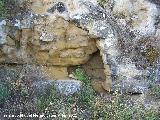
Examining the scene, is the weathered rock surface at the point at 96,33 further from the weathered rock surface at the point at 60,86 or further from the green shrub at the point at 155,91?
the weathered rock surface at the point at 60,86

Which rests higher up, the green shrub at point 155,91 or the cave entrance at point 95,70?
the cave entrance at point 95,70

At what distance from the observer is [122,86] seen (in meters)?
6.71

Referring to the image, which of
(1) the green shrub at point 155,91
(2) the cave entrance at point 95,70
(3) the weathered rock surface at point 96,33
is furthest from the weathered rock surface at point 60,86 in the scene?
(1) the green shrub at point 155,91

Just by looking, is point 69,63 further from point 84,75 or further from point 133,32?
point 133,32

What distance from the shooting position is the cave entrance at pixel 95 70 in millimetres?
7062

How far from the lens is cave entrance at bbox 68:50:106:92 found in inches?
278

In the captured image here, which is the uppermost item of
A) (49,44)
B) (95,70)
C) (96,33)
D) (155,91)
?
(96,33)

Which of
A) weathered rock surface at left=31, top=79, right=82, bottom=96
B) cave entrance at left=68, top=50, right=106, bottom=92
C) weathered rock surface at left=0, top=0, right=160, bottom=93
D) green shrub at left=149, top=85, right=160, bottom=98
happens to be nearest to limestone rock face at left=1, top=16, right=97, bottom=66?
weathered rock surface at left=0, top=0, right=160, bottom=93

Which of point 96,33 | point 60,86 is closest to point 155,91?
point 96,33

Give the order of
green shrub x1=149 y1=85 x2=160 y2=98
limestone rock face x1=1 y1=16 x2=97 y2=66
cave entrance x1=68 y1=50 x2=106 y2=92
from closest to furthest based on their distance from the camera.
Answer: green shrub x1=149 y1=85 x2=160 y2=98 → limestone rock face x1=1 y1=16 x2=97 y2=66 → cave entrance x1=68 y1=50 x2=106 y2=92

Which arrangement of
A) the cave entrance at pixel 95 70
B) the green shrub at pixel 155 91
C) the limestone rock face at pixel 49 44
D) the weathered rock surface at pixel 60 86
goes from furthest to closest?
the cave entrance at pixel 95 70 → the limestone rock face at pixel 49 44 → the weathered rock surface at pixel 60 86 → the green shrub at pixel 155 91

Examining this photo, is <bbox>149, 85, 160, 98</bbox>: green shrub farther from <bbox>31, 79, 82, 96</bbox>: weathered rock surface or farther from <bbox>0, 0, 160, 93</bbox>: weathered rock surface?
<bbox>31, 79, 82, 96</bbox>: weathered rock surface

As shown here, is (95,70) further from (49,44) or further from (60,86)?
(49,44)

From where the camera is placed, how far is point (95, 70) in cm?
714
